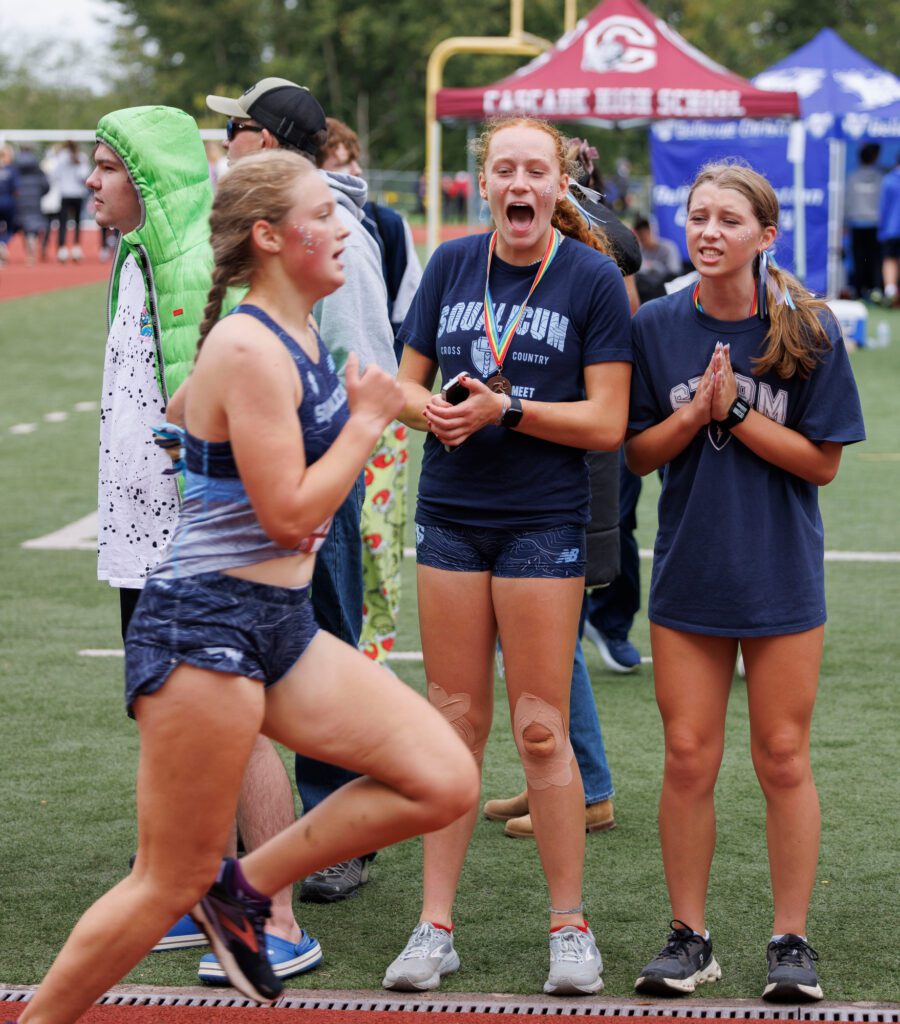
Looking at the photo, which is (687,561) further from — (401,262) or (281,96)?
(401,262)

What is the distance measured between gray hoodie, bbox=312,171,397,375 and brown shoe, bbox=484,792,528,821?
1477 millimetres

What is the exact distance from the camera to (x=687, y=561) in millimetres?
3756

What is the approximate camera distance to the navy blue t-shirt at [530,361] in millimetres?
3777

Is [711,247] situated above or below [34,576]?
above

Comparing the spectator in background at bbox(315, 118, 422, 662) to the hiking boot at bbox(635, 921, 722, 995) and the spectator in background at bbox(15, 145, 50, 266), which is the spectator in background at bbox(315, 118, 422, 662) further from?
the spectator in background at bbox(15, 145, 50, 266)

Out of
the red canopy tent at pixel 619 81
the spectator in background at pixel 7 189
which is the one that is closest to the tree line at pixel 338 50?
the spectator in background at pixel 7 189

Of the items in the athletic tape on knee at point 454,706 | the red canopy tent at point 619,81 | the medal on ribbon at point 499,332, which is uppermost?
the red canopy tent at point 619,81

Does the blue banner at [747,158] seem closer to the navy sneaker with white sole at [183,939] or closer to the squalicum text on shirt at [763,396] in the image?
the squalicum text on shirt at [763,396]

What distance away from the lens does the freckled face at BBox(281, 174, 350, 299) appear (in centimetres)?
302

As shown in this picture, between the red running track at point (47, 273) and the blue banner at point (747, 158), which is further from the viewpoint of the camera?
the red running track at point (47, 273)

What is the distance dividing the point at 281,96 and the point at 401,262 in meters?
1.67

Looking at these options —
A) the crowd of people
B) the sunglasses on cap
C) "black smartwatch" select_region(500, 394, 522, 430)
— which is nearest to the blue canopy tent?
the sunglasses on cap

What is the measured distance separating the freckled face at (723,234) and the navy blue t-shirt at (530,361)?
251mm

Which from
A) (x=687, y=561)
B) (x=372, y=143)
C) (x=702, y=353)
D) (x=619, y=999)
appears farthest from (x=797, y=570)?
(x=372, y=143)
